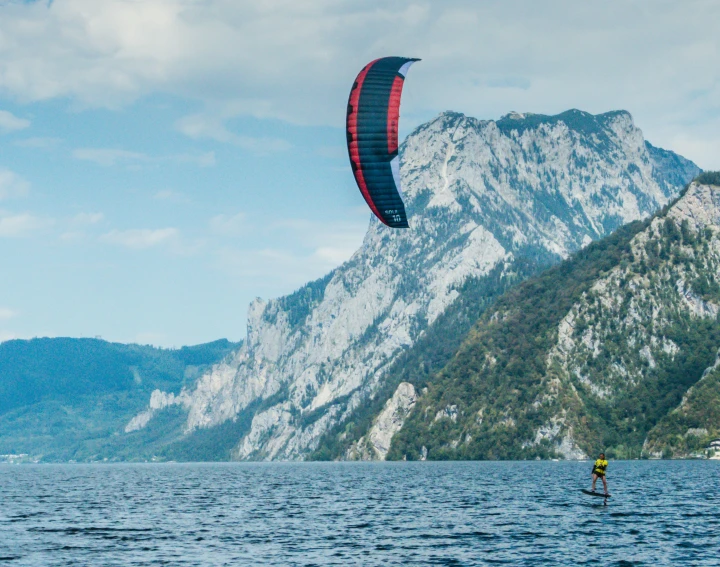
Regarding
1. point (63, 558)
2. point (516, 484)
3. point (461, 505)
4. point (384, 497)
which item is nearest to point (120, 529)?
point (63, 558)

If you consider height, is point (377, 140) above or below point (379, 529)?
above

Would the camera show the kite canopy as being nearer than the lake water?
No

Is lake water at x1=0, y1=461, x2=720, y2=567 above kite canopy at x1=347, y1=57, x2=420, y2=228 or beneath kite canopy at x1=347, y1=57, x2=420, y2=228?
beneath

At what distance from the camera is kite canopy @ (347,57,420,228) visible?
85875mm

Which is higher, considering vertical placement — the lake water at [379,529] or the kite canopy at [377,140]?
the kite canopy at [377,140]

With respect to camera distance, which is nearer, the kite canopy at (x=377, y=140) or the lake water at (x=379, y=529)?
the lake water at (x=379, y=529)

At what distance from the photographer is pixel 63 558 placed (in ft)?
206

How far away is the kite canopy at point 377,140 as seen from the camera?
3381 inches

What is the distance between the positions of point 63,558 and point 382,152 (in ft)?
137

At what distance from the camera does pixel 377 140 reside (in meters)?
86.1

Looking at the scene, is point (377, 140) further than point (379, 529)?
Yes

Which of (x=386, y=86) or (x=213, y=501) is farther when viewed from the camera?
(x=213, y=501)

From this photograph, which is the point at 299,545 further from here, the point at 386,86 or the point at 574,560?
the point at 386,86

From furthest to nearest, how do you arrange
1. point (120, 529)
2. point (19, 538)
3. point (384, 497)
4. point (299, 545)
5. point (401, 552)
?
point (384, 497) → point (120, 529) → point (19, 538) → point (299, 545) → point (401, 552)
